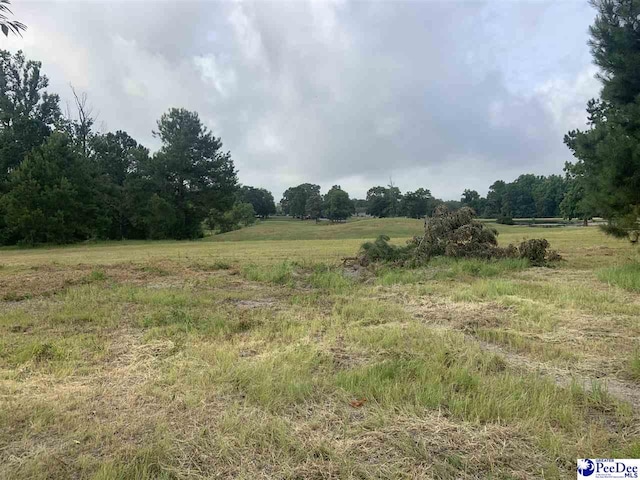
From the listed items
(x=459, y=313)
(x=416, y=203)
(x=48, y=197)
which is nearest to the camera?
(x=459, y=313)

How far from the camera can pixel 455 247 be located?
12.7m

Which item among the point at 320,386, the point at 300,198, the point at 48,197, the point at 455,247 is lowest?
the point at 320,386

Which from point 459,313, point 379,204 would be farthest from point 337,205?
point 459,313

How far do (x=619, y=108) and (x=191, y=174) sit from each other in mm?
39470

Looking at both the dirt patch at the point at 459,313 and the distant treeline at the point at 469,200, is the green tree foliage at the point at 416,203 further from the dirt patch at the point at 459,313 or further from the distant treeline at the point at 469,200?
the dirt patch at the point at 459,313

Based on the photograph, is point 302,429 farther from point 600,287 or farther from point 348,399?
point 600,287

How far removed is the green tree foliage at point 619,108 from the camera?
8945mm

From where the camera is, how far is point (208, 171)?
44.1 m

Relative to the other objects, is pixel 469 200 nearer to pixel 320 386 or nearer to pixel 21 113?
pixel 21 113

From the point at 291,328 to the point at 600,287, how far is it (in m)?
6.63

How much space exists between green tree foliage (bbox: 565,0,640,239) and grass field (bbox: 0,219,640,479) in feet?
9.32

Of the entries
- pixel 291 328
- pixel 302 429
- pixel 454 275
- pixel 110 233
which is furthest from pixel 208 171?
pixel 302 429

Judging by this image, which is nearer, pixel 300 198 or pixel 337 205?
pixel 337 205

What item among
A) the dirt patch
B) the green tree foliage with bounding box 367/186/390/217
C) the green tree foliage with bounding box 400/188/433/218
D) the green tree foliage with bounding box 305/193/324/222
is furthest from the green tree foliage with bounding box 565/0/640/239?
the green tree foliage with bounding box 367/186/390/217
